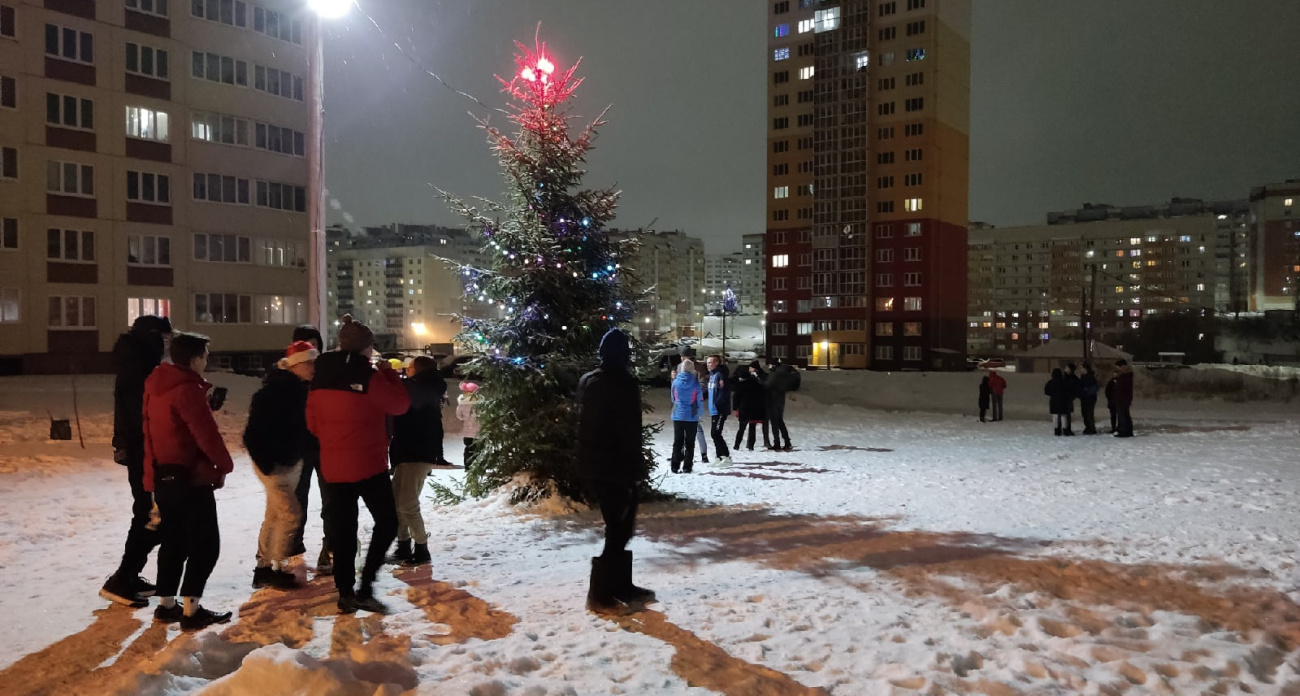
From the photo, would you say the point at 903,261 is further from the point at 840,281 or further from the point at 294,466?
the point at 294,466

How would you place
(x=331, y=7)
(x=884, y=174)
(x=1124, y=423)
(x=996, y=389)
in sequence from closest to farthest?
(x=331, y=7) < (x=1124, y=423) < (x=996, y=389) < (x=884, y=174)

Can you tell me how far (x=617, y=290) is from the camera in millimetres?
10117

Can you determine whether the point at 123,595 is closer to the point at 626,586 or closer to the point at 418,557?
the point at 418,557

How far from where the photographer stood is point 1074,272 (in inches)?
5669

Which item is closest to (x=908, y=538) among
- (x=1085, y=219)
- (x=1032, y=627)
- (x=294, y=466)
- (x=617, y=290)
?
(x=1032, y=627)

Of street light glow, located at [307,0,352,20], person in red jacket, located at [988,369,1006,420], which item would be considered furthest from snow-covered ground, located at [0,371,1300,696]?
person in red jacket, located at [988,369,1006,420]

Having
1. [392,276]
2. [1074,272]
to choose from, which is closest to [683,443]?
[1074,272]

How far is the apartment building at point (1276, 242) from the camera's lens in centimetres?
12306

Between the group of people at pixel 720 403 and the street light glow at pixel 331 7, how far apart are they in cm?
691

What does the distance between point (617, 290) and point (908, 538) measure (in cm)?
433

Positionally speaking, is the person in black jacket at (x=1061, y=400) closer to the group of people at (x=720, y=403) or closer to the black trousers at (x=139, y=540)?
the group of people at (x=720, y=403)

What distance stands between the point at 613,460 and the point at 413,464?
83.8 inches

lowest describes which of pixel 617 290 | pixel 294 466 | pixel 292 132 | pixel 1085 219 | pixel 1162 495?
pixel 1162 495

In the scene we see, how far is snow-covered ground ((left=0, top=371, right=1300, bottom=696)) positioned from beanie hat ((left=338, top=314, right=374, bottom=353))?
1.74 m
